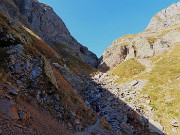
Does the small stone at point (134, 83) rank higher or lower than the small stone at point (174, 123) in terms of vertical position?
higher

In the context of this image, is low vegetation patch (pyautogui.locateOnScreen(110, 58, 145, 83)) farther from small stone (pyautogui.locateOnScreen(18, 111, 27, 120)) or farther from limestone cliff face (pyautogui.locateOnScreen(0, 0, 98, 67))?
small stone (pyautogui.locateOnScreen(18, 111, 27, 120))

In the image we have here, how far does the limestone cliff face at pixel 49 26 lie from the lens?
122m

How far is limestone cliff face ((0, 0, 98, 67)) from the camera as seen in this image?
12185cm

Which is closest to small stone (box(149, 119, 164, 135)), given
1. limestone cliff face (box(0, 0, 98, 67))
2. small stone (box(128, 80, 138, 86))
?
small stone (box(128, 80, 138, 86))

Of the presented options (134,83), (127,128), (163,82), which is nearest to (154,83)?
(163,82)

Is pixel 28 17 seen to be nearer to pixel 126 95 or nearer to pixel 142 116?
pixel 126 95

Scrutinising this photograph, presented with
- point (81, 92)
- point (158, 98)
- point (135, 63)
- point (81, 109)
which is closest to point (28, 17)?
point (135, 63)

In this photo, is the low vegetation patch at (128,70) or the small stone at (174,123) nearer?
the small stone at (174,123)

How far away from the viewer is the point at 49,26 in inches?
5226

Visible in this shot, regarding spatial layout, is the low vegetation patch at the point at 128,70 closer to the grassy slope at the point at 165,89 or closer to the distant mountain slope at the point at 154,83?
the distant mountain slope at the point at 154,83

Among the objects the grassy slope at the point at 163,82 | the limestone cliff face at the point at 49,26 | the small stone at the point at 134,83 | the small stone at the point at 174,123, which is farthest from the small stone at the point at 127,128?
the limestone cliff face at the point at 49,26

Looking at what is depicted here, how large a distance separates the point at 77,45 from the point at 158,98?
279ft

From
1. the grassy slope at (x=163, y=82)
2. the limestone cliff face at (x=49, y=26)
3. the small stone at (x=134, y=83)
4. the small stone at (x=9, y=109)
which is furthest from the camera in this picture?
the limestone cliff face at (x=49, y=26)

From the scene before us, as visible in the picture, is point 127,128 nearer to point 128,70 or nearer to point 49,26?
point 128,70
